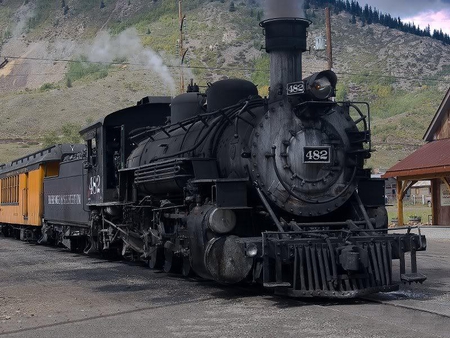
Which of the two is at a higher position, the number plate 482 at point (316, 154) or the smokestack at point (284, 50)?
the smokestack at point (284, 50)

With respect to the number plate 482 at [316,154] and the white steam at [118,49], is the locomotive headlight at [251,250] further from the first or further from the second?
the white steam at [118,49]

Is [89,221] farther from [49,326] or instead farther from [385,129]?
[385,129]

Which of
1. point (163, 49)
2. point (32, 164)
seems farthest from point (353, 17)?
point (32, 164)

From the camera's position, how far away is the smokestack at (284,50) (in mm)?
10836

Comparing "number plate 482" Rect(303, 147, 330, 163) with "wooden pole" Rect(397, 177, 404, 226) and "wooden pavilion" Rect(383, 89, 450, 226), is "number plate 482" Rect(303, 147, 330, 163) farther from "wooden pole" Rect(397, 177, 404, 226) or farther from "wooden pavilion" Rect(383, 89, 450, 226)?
"wooden pole" Rect(397, 177, 404, 226)

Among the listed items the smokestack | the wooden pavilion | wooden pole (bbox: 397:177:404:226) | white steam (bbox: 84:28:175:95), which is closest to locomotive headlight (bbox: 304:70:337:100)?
the smokestack

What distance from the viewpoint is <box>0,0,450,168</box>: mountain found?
3892 inches

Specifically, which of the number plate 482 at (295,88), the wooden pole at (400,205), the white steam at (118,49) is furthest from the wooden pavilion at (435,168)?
the white steam at (118,49)

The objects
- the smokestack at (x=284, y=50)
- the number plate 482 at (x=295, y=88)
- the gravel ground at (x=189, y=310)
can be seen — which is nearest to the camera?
the gravel ground at (x=189, y=310)

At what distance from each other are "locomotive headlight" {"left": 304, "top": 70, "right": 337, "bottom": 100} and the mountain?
64396 millimetres

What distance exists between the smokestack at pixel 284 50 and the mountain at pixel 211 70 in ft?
211

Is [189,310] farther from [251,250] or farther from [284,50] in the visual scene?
[284,50]

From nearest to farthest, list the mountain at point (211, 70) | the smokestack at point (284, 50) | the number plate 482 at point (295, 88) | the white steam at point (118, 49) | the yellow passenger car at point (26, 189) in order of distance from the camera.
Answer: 1. the number plate 482 at point (295, 88)
2. the smokestack at point (284, 50)
3. the yellow passenger car at point (26, 189)
4. the mountain at point (211, 70)
5. the white steam at point (118, 49)

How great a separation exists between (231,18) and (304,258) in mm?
153957
